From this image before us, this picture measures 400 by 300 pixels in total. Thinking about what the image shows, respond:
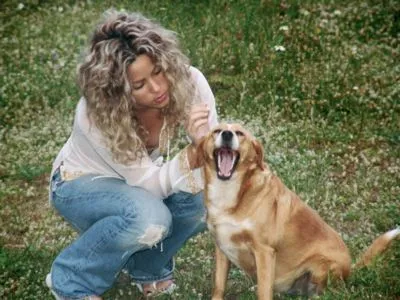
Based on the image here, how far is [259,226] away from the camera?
16.4 ft

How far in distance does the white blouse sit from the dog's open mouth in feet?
0.76

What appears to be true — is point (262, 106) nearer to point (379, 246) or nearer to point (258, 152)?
point (379, 246)

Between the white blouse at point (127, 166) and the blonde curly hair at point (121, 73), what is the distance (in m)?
0.09

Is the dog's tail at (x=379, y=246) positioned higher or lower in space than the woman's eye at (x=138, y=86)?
lower

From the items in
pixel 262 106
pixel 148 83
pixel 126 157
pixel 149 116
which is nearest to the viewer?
pixel 148 83

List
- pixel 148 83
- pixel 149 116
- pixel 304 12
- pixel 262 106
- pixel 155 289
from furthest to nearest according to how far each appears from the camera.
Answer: pixel 304 12
pixel 262 106
pixel 155 289
pixel 149 116
pixel 148 83

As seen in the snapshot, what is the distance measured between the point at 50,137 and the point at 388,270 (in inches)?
165

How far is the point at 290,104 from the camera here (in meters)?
8.28

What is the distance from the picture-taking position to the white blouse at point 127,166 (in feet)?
17.0

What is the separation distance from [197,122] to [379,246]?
4.92 ft

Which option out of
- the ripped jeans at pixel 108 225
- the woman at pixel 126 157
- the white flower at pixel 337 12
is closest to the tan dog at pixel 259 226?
the woman at pixel 126 157

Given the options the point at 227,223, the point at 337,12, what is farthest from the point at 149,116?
the point at 337,12

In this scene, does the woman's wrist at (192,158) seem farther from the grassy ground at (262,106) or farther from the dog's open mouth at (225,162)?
the grassy ground at (262,106)

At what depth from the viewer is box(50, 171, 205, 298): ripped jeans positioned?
5.05 m
